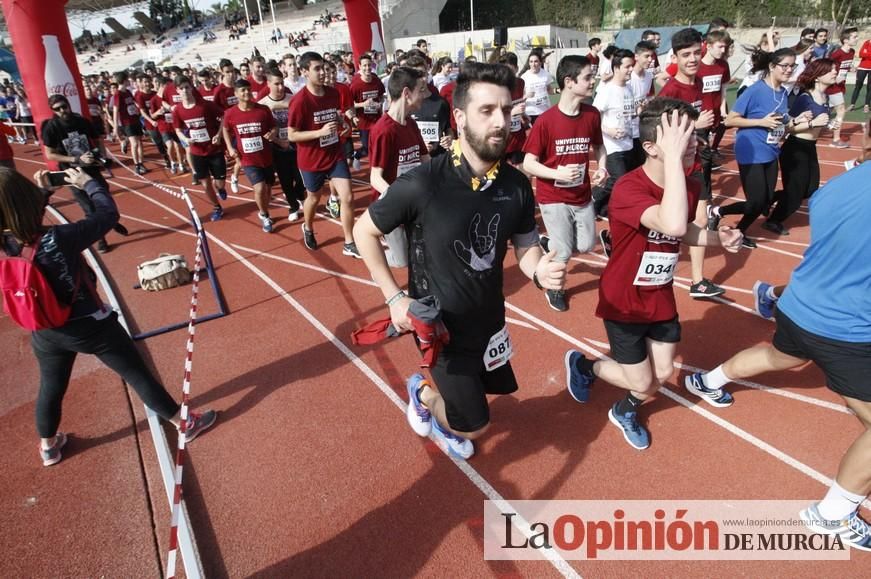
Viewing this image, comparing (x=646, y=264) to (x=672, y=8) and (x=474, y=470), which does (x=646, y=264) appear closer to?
(x=474, y=470)

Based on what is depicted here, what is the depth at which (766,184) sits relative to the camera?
5613 mm

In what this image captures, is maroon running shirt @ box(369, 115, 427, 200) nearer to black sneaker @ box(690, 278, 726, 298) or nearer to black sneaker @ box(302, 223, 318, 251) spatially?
black sneaker @ box(302, 223, 318, 251)

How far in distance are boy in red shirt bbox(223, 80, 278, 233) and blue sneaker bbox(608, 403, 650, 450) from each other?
647 centimetres

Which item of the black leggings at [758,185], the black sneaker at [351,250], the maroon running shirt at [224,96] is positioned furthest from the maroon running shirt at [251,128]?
the black leggings at [758,185]

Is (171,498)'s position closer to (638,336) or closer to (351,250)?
(638,336)

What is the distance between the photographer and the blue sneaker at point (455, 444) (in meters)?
3.25

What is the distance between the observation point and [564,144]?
4656 mm

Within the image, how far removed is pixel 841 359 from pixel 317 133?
5.57 m

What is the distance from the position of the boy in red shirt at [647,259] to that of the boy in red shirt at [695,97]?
2075mm

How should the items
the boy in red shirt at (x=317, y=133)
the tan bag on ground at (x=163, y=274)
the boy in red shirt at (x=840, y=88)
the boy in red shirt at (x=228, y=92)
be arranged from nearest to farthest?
the tan bag on ground at (x=163, y=274), the boy in red shirt at (x=317, y=133), the boy in red shirt at (x=840, y=88), the boy in red shirt at (x=228, y=92)

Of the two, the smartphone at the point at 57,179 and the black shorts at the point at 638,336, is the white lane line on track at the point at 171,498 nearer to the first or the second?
the smartphone at the point at 57,179

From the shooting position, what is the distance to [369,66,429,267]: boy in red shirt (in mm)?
4574

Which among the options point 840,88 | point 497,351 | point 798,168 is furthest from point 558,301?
point 840,88

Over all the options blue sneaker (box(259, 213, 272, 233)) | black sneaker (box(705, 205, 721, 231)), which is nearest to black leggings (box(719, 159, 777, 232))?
black sneaker (box(705, 205, 721, 231))
